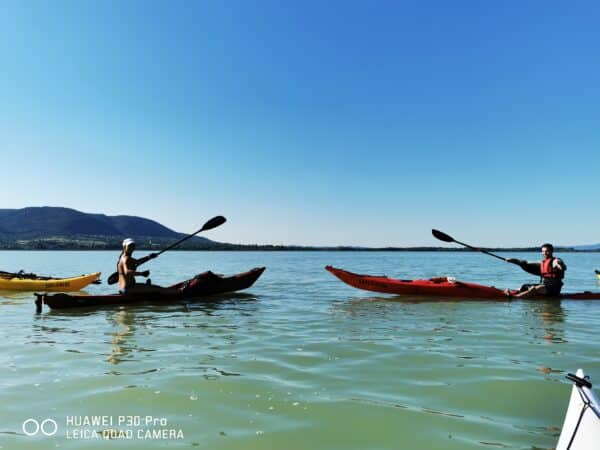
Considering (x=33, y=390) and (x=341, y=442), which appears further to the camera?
(x=33, y=390)

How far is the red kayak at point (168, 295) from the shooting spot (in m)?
12.9

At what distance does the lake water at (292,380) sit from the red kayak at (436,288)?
327 centimetres

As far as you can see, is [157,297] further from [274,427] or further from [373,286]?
[274,427]

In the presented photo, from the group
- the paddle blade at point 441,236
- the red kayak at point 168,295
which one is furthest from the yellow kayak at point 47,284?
the paddle blade at point 441,236

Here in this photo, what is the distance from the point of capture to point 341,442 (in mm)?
4359

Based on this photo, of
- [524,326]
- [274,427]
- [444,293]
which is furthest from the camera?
[444,293]

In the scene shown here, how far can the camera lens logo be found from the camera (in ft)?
15.2

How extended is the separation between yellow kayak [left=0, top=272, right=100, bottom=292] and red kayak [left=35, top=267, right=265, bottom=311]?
5.66 meters

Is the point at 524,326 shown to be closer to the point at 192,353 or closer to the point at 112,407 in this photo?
the point at 192,353

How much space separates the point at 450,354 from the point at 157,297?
9949 mm

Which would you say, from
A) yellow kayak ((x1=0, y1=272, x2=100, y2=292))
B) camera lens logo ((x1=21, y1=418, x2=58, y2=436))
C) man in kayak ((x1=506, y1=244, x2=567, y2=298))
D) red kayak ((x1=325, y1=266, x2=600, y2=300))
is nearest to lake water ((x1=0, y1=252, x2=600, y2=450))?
camera lens logo ((x1=21, y1=418, x2=58, y2=436))

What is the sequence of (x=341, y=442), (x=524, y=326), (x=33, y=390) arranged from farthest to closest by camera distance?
(x=524, y=326) → (x=33, y=390) → (x=341, y=442)

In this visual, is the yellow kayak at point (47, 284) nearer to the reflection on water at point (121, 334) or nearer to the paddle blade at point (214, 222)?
the paddle blade at point (214, 222)

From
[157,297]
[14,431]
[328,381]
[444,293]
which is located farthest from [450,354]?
[157,297]
